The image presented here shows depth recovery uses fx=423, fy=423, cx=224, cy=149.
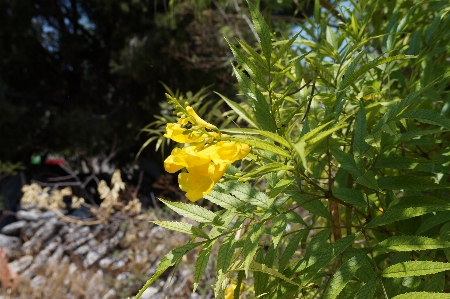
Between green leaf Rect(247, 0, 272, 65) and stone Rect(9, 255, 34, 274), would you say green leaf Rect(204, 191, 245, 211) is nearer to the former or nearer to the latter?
green leaf Rect(247, 0, 272, 65)

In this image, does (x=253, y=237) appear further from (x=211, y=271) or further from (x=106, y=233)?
(x=106, y=233)

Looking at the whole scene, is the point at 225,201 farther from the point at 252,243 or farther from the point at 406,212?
the point at 406,212

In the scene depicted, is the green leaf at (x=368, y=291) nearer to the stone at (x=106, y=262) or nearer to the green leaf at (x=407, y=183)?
the green leaf at (x=407, y=183)

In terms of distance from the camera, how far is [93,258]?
11.3ft

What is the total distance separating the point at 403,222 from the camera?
1.54ft

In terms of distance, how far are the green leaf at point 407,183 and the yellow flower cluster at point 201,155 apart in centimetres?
16

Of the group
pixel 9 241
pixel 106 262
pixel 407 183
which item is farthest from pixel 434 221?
pixel 9 241

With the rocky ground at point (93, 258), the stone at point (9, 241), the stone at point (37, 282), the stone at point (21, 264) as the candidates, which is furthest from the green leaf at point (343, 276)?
the stone at point (9, 241)

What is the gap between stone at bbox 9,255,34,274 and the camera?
11.3 feet

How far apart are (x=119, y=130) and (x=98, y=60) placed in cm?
126

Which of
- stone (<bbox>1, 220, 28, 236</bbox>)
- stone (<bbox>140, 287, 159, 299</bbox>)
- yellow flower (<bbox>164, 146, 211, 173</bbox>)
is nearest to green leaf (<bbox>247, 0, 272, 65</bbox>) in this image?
yellow flower (<bbox>164, 146, 211, 173</bbox>)

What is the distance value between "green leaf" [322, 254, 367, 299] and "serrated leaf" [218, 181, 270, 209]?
0.09m

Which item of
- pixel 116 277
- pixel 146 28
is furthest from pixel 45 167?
pixel 116 277

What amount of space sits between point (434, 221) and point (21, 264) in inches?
148
